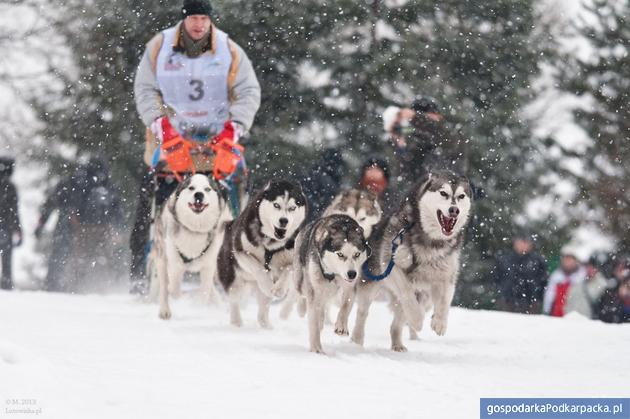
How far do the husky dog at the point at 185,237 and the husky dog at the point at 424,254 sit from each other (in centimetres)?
163

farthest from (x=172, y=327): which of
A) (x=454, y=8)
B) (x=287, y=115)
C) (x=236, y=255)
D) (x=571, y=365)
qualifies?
(x=454, y=8)

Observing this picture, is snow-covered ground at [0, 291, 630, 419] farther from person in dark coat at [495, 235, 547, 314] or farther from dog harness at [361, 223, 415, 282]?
person in dark coat at [495, 235, 547, 314]

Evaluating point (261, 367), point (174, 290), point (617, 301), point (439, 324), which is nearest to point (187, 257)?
point (174, 290)

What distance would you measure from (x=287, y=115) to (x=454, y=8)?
2.23 meters

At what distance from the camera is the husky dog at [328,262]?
18.4 feet

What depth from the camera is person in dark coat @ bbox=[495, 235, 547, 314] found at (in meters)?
11.0

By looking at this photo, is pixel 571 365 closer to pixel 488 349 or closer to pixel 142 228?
pixel 488 349

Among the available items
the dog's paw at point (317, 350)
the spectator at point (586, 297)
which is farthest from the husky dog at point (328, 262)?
the spectator at point (586, 297)

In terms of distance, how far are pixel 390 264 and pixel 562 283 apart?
213 inches

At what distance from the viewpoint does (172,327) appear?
6629mm

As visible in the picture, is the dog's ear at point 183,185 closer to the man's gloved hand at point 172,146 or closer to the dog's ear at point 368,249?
the man's gloved hand at point 172,146

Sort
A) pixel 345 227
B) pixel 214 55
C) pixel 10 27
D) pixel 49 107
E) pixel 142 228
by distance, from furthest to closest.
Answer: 1. pixel 10 27
2. pixel 49 107
3. pixel 142 228
4. pixel 214 55
5. pixel 345 227

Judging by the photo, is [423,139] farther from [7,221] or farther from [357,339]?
[7,221]

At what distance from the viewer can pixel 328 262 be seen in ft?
18.5
